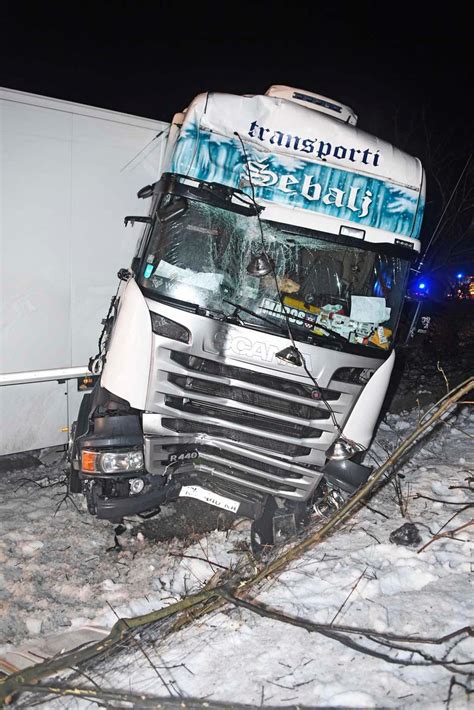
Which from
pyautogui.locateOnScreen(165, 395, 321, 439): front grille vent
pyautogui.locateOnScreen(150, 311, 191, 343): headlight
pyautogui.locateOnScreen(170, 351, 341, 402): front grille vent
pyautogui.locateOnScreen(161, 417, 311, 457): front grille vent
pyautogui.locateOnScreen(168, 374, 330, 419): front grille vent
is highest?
pyautogui.locateOnScreen(150, 311, 191, 343): headlight

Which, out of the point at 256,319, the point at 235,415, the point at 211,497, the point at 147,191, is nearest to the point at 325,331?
the point at 256,319

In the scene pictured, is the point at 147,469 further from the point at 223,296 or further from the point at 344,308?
the point at 344,308

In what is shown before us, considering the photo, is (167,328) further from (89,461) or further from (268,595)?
(268,595)

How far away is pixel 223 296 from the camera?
4.32 metres

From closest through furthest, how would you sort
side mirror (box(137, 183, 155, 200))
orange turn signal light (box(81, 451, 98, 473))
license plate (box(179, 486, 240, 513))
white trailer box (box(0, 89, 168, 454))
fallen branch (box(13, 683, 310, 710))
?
fallen branch (box(13, 683, 310, 710)), orange turn signal light (box(81, 451, 98, 473)), license plate (box(179, 486, 240, 513)), side mirror (box(137, 183, 155, 200)), white trailer box (box(0, 89, 168, 454))

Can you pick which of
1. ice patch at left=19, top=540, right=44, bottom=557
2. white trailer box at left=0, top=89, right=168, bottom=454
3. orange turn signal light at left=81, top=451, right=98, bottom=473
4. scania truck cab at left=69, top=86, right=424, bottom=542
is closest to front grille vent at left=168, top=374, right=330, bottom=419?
scania truck cab at left=69, top=86, right=424, bottom=542

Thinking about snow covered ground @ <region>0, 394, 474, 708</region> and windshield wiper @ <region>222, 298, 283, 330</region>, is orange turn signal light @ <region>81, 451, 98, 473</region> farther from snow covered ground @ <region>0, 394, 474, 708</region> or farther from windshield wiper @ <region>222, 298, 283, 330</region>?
windshield wiper @ <region>222, 298, 283, 330</region>

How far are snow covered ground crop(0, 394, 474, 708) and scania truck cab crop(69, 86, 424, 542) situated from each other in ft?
1.64

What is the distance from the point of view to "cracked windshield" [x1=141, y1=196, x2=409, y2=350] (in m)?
4.31

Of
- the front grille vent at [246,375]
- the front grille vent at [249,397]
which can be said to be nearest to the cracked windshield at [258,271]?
the front grille vent at [246,375]

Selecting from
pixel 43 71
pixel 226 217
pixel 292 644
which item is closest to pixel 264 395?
pixel 226 217

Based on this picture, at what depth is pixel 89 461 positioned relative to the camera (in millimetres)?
4184

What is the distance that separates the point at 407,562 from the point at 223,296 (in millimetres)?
2450

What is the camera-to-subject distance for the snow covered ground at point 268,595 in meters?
2.83
